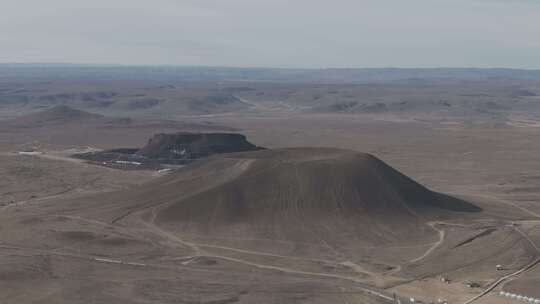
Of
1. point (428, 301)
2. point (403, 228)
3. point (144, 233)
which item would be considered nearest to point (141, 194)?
point (144, 233)

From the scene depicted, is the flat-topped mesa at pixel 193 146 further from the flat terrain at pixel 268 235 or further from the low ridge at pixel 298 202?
the low ridge at pixel 298 202

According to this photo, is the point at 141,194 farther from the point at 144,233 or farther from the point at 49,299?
the point at 49,299

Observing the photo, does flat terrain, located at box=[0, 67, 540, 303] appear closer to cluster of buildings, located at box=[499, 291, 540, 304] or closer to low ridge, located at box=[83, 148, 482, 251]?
low ridge, located at box=[83, 148, 482, 251]

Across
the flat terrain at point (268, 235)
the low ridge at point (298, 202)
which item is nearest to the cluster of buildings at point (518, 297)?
the flat terrain at point (268, 235)

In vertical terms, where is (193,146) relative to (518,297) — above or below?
above

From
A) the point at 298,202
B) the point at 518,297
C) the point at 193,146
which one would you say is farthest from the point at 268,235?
the point at 193,146

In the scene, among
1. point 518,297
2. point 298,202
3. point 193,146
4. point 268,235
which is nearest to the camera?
point 518,297

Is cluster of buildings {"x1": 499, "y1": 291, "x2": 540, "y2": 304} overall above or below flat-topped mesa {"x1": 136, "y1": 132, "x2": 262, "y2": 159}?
below

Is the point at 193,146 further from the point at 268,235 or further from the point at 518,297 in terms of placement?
the point at 518,297

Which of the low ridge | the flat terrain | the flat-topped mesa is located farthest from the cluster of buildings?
the flat-topped mesa
